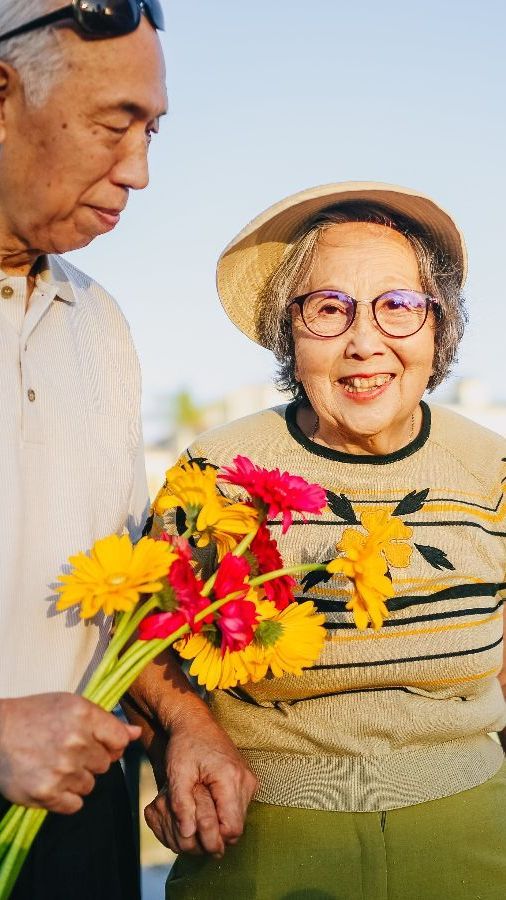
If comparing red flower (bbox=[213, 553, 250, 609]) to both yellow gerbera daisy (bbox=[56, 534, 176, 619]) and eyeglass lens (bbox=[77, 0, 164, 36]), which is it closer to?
yellow gerbera daisy (bbox=[56, 534, 176, 619])

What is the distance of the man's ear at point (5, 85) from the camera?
1898 millimetres

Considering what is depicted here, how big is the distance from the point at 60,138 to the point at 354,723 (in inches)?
58.9

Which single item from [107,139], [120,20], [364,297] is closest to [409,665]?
[364,297]

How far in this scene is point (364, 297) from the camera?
8.89 feet

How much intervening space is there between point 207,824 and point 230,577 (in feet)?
2.04

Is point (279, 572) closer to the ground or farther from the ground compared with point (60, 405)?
closer to the ground

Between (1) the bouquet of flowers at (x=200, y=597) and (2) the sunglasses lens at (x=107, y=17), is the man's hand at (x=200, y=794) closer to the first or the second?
(1) the bouquet of flowers at (x=200, y=597)

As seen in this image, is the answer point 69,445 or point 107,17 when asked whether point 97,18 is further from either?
point 69,445

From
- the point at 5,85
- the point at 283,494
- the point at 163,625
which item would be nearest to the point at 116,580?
the point at 163,625

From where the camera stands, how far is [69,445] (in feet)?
6.92

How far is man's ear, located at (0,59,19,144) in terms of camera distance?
6.23 feet

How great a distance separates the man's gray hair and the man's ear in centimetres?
1

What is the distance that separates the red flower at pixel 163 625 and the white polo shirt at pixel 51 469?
0.31 metres

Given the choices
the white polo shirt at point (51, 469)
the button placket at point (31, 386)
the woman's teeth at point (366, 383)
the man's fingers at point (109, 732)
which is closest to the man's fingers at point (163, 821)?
the white polo shirt at point (51, 469)
